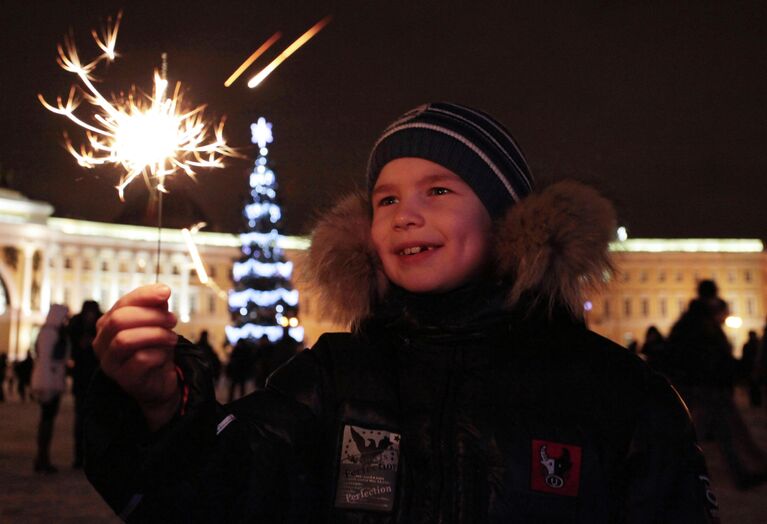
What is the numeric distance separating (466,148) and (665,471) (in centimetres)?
74

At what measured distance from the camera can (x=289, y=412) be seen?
65.1 inches

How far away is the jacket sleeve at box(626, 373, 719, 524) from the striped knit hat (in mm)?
528

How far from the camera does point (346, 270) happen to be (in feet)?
6.42

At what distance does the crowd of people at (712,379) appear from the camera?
740 cm

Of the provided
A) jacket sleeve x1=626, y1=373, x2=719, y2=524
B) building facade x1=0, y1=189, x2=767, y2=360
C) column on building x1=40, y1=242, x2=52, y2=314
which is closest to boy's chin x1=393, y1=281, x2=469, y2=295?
jacket sleeve x1=626, y1=373, x2=719, y2=524

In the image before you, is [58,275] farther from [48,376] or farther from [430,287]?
[430,287]

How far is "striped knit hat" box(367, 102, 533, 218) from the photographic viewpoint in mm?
1847

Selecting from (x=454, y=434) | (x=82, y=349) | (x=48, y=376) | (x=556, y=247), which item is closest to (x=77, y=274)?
(x=48, y=376)

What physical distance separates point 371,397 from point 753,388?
18.7 meters

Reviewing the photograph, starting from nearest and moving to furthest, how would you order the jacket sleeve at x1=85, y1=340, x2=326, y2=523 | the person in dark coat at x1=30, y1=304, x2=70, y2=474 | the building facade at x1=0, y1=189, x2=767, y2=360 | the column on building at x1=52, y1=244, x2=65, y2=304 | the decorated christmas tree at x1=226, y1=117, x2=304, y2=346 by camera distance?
the jacket sleeve at x1=85, y1=340, x2=326, y2=523 → the person in dark coat at x1=30, y1=304, x2=70, y2=474 → the decorated christmas tree at x1=226, y1=117, x2=304, y2=346 → the building facade at x1=0, y1=189, x2=767, y2=360 → the column on building at x1=52, y1=244, x2=65, y2=304

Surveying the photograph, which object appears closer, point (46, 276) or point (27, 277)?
point (27, 277)

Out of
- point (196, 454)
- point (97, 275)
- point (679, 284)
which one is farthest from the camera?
point (679, 284)

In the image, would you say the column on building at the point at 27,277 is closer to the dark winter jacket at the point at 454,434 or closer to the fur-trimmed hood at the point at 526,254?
the fur-trimmed hood at the point at 526,254

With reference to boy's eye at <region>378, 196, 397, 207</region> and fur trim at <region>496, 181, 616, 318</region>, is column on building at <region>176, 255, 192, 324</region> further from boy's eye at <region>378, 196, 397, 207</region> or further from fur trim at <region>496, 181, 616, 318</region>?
fur trim at <region>496, 181, 616, 318</region>
